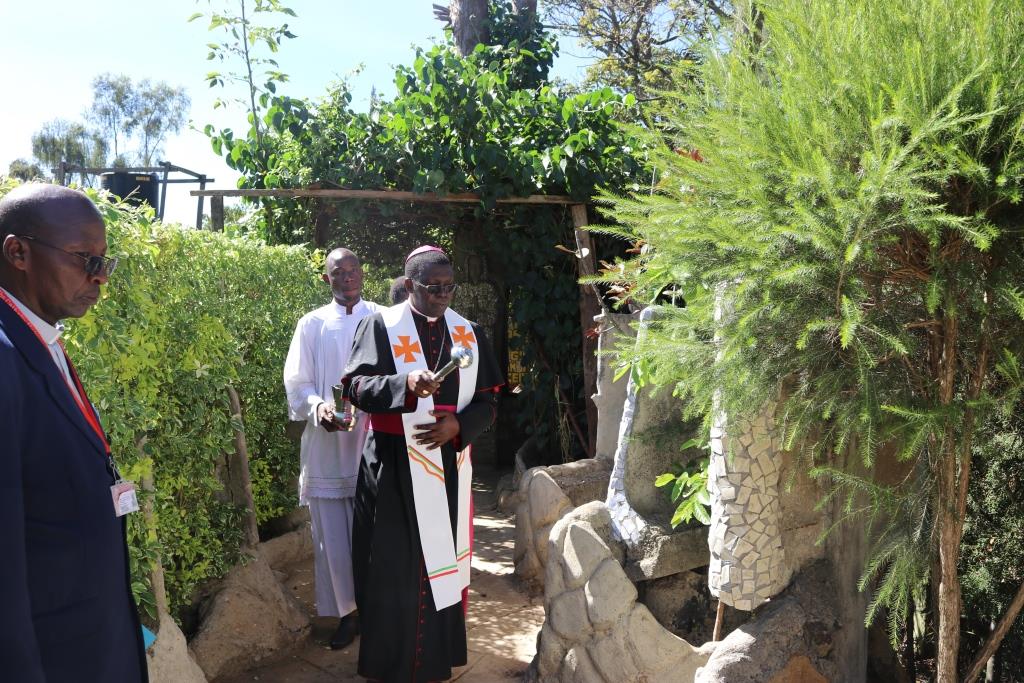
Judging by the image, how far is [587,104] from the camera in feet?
26.2

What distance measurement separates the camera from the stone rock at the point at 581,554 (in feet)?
13.6

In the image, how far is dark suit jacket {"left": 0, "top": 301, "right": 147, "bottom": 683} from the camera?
1.87m

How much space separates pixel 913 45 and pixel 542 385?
6338 millimetres

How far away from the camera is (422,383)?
3732 mm

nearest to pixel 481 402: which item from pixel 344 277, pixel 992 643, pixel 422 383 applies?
pixel 422 383

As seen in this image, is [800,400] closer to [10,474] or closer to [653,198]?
[653,198]

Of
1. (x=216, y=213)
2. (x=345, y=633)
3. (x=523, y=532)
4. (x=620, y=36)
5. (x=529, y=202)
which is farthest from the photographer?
(x=620, y=36)

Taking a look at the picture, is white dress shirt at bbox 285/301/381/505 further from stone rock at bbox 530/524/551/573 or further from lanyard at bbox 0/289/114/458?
lanyard at bbox 0/289/114/458

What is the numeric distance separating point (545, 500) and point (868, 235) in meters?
3.82

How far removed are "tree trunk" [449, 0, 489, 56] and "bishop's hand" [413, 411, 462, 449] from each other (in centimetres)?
721

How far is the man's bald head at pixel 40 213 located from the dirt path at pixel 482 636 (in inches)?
130

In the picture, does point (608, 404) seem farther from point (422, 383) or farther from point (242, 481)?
point (422, 383)

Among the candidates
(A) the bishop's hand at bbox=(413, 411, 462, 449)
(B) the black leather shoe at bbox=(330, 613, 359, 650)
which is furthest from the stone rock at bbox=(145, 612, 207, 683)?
(A) the bishop's hand at bbox=(413, 411, 462, 449)

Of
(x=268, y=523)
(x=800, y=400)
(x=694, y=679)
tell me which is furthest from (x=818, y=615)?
(x=268, y=523)
